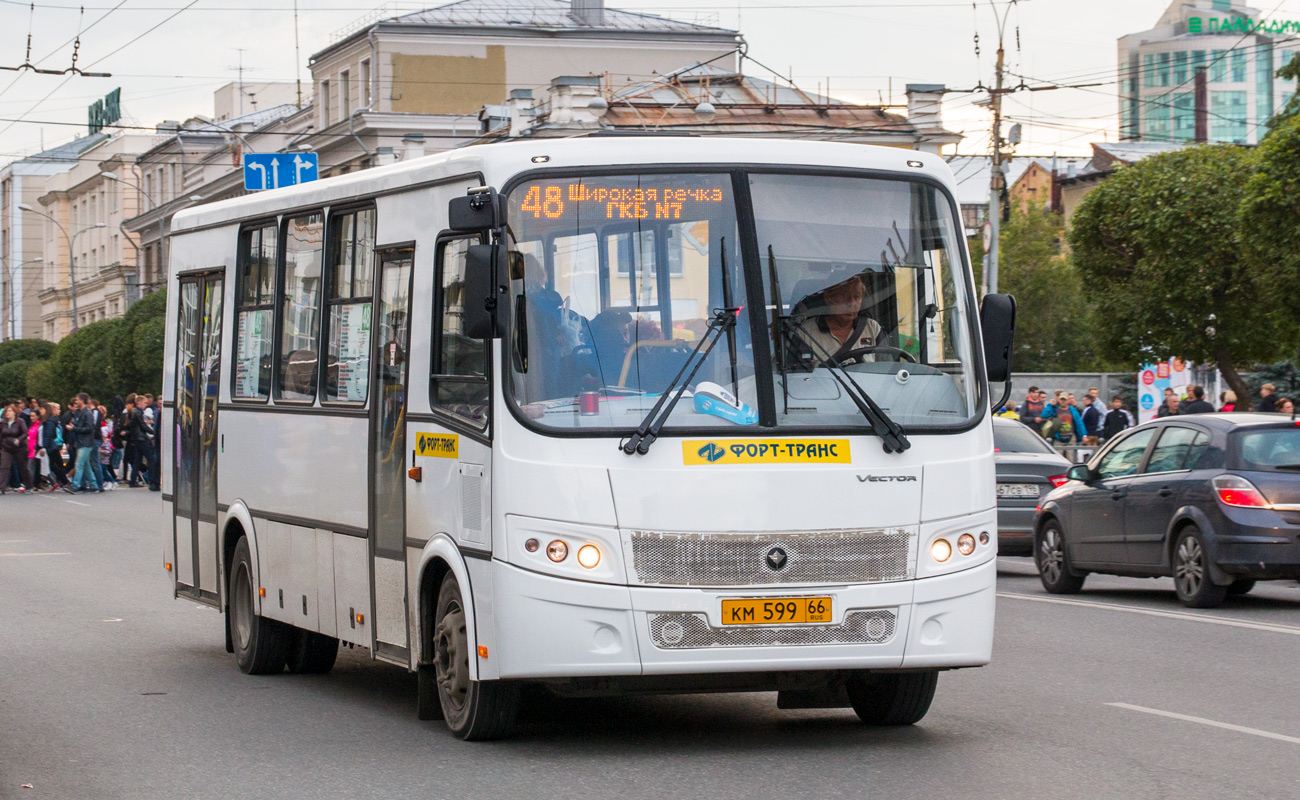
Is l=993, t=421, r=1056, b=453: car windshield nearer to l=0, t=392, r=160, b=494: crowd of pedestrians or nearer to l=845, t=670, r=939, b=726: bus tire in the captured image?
l=845, t=670, r=939, b=726: bus tire

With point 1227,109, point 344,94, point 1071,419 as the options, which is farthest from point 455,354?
point 1227,109

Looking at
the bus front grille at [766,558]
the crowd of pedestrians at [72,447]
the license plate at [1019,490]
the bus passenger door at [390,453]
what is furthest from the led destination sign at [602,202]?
the crowd of pedestrians at [72,447]

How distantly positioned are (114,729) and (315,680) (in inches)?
83.5

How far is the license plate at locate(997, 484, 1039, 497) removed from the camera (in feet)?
65.7

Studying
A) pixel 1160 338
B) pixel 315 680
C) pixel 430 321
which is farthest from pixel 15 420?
pixel 430 321

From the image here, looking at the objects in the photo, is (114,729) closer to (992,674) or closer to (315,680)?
(315,680)

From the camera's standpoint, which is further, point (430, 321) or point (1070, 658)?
point (1070, 658)

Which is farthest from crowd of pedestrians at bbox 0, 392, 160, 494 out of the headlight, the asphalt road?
the headlight

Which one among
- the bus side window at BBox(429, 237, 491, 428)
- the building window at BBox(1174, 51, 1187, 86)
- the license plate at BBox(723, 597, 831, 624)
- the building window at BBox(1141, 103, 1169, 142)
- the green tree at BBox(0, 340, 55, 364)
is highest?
the building window at BBox(1174, 51, 1187, 86)

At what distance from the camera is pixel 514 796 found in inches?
287

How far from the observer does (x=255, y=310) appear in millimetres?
11586

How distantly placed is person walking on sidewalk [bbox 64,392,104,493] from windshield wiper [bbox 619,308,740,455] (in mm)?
32725

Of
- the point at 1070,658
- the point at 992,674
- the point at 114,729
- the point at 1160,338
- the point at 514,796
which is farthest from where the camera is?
the point at 1160,338

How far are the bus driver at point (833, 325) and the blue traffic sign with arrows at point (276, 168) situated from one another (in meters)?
21.4
